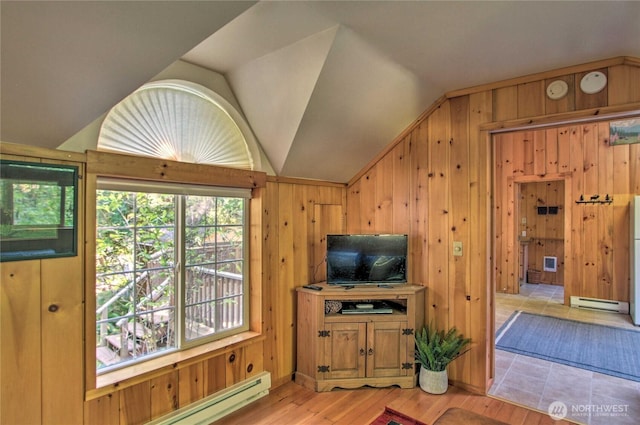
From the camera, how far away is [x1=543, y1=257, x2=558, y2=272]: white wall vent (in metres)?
7.16

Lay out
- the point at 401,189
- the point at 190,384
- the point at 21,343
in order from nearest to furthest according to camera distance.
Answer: the point at 21,343, the point at 190,384, the point at 401,189

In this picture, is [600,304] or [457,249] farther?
[600,304]

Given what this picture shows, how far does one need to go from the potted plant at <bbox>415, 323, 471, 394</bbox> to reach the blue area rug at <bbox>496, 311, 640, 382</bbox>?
4.34 ft

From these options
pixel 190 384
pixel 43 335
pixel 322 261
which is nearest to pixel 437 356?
pixel 322 261

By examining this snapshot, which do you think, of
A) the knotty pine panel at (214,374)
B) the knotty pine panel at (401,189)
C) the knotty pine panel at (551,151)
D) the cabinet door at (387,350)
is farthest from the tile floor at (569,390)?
the knotty pine panel at (551,151)

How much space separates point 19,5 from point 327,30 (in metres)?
1.44

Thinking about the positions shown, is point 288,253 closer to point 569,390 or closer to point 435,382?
point 435,382

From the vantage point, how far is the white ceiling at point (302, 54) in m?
1.37

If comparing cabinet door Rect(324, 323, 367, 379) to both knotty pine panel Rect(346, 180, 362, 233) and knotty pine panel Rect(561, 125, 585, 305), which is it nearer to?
knotty pine panel Rect(346, 180, 362, 233)

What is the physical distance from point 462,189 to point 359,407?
2022mm

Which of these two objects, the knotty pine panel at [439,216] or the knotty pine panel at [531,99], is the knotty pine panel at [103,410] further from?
the knotty pine panel at [531,99]

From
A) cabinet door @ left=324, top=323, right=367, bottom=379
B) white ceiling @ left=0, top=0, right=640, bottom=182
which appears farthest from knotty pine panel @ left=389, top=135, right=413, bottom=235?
cabinet door @ left=324, top=323, right=367, bottom=379

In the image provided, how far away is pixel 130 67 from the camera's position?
5.22ft

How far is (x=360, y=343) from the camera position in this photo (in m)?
2.96
